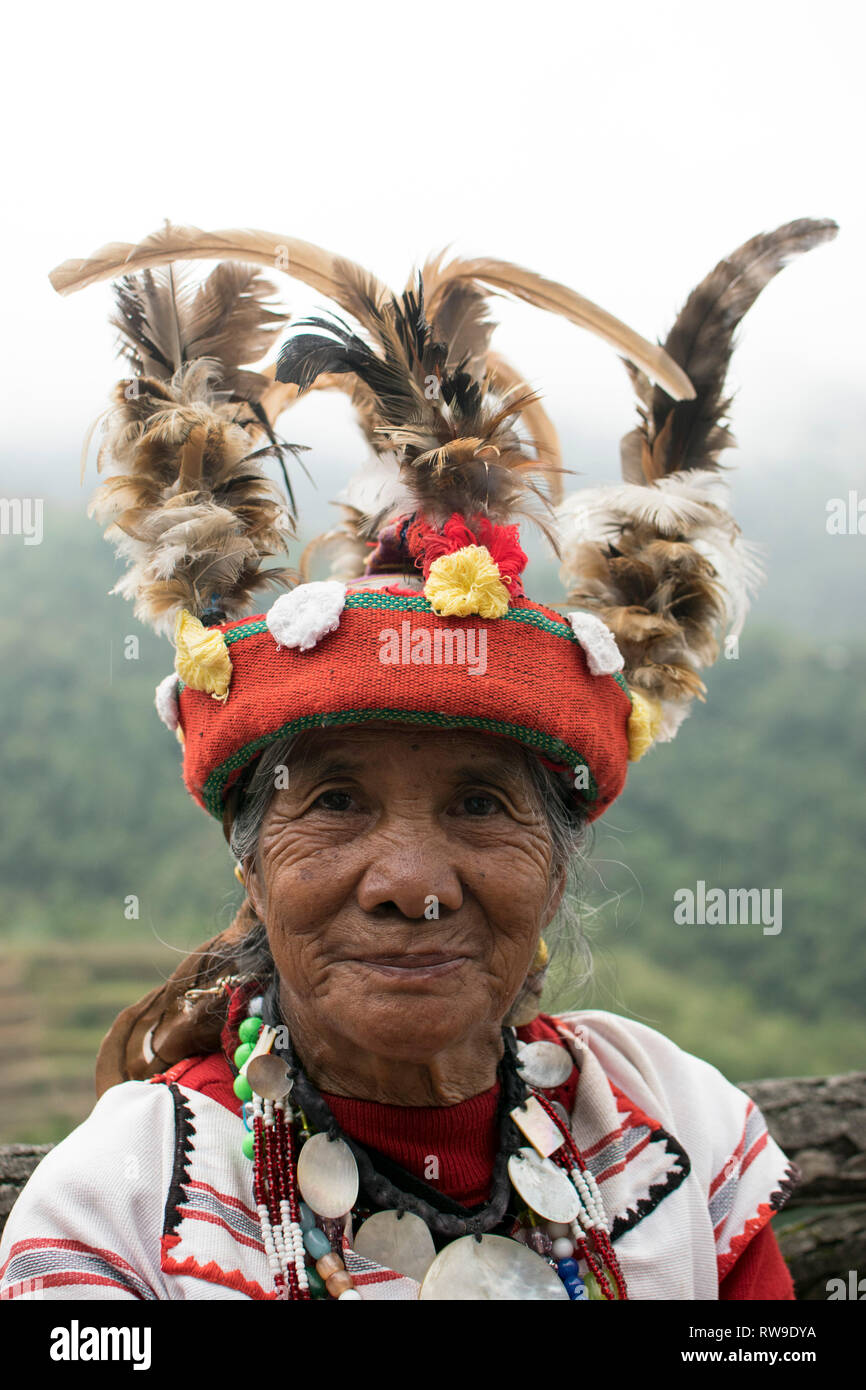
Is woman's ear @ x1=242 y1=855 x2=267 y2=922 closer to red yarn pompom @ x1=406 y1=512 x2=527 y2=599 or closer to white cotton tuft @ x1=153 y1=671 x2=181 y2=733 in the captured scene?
white cotton tuft @ x1=153 y1=671 x2=181 y2=733

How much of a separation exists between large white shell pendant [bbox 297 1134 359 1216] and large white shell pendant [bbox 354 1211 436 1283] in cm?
6

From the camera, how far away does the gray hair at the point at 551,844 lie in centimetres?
197

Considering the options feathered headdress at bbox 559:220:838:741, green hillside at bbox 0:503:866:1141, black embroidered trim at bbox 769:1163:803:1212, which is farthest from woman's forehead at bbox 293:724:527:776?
green hillside at bbox 0:503:866:1141

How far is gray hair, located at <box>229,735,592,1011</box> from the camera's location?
197 centimetres

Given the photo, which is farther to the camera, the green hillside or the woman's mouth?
the green hillside

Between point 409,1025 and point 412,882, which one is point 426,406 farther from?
point 409,1025

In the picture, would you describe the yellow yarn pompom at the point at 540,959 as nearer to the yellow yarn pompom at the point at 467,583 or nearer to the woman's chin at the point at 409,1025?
the woman's chin at the point at 409,1025

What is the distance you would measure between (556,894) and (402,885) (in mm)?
575

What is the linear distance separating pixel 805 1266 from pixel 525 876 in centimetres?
166

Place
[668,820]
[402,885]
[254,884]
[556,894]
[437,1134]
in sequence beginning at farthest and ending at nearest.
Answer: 1. [668,820]
2. [556,894]
3. [254,884]
4. [437,1134]
5. [402,885]

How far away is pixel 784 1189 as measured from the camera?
7.34 feet

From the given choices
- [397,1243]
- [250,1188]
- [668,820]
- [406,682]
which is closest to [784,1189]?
[397,1243]

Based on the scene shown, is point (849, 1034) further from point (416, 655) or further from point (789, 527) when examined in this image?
point (416, 655)
